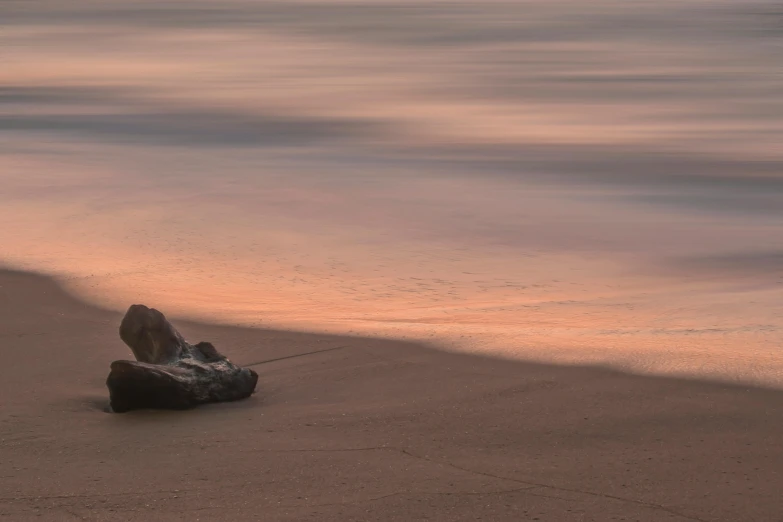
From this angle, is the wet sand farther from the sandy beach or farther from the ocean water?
the ocean water

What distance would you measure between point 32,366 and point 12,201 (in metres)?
3.51

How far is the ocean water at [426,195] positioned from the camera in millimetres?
4359

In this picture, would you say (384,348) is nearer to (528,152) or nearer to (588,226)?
(588,226)

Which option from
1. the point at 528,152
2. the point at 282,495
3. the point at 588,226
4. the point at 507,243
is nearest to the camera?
the point at 282,495

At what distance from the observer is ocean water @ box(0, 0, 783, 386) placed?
A: 4.36 metres

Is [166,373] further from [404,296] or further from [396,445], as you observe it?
[404,296]

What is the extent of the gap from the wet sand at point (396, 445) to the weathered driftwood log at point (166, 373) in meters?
0.04

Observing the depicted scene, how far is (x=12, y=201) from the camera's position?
22.2 feet

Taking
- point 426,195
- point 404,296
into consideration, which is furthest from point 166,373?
point 426,195

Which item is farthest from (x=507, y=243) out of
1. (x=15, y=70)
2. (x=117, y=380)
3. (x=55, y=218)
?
(x=15, y=70)

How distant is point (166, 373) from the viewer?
3.01m

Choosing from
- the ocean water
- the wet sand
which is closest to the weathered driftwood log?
the wet sand

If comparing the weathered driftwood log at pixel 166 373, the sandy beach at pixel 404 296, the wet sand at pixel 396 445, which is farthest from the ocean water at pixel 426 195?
the weathered driftwood log at pixel 166 373

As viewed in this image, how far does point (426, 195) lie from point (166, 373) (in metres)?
4.47
